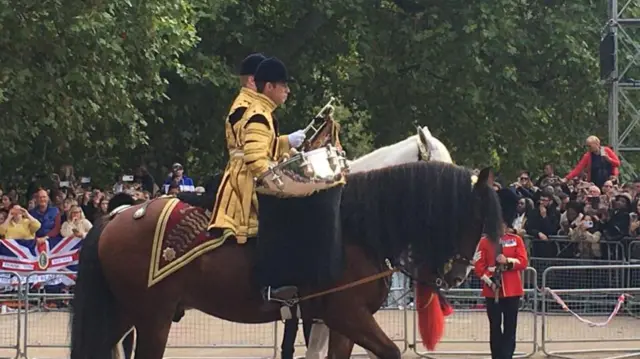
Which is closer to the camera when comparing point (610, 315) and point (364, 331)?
point (364, 331)

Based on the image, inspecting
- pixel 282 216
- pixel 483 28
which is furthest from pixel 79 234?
pixel 483 28

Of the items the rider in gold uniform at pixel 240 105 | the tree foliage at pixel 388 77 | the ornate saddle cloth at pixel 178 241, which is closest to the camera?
the rider in gold uniform at pixel 240 105

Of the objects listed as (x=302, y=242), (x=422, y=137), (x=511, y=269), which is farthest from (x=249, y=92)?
(x=511, y=269)

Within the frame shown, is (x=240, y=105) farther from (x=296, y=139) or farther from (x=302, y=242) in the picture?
(x=302, y=242)

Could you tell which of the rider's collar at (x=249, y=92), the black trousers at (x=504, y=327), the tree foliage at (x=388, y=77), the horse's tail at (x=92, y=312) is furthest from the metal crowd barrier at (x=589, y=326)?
the tree foliage at (x=388, y=77)

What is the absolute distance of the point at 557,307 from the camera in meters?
14.6

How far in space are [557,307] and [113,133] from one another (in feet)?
42.2

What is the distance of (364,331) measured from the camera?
326 inches

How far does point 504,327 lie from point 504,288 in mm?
422

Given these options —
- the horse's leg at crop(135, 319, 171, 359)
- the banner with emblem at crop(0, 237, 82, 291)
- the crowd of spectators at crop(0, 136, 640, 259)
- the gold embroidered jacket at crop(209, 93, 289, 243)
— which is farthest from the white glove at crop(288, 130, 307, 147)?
the banner with emblem at crop(0, 237, 82, 291)

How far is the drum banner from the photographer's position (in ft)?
27.5

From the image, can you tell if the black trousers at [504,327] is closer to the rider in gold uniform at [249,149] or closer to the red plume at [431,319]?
the red plume at [431,319]

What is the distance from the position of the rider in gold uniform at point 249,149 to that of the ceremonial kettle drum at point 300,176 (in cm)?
16

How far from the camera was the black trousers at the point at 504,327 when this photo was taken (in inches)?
487
